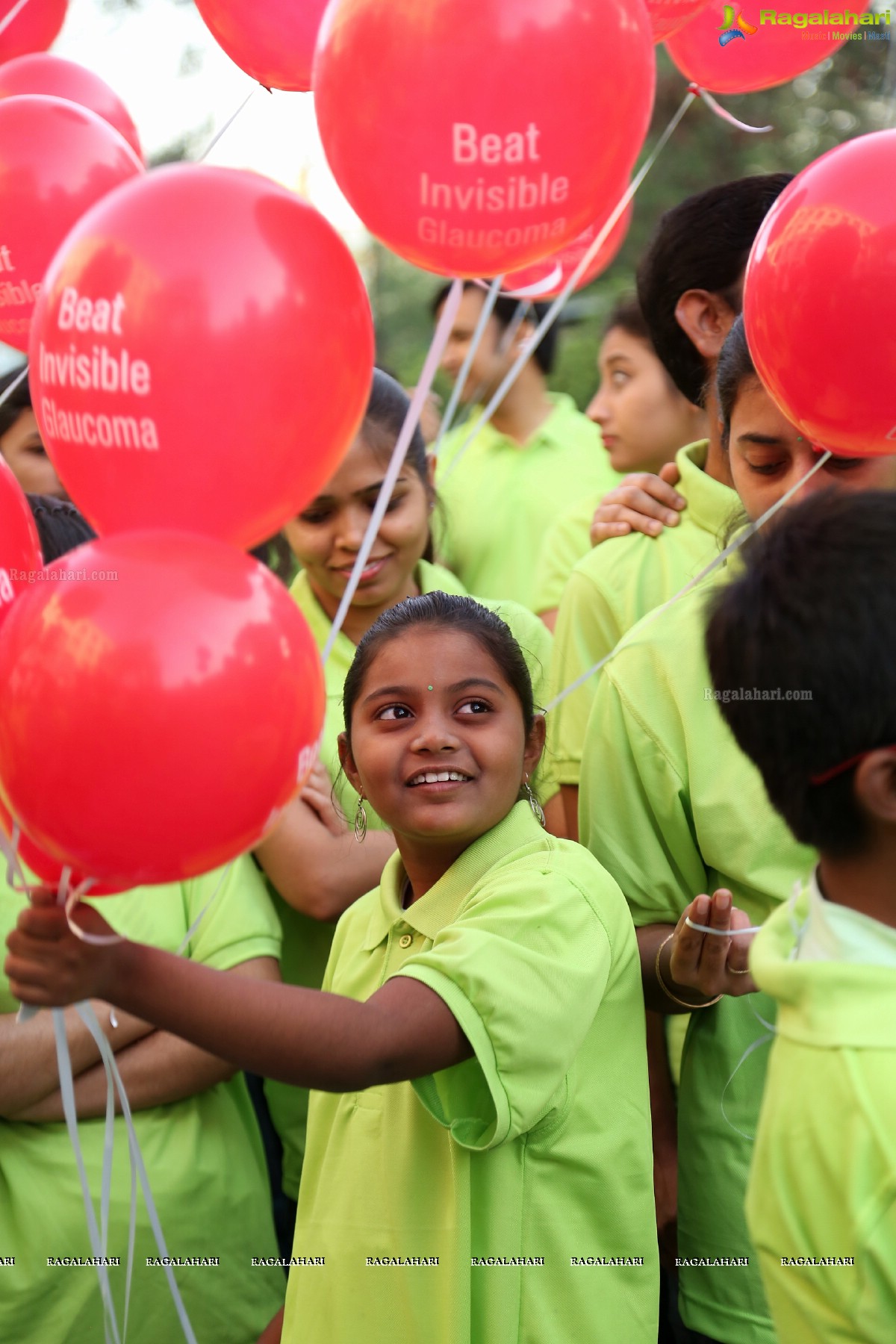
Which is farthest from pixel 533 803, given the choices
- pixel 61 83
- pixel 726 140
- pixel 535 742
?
pixel 726 140

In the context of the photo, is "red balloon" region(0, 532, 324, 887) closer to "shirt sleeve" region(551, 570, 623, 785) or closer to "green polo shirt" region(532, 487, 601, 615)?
"shirt sleeve" region(551, 570, 623, 785)

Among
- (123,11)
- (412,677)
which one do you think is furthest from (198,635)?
(123,11)

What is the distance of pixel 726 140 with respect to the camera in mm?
11539

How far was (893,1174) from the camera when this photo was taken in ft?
3.96

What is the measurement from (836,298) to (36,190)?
1.14m

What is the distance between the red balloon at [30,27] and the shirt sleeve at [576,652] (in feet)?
4.78

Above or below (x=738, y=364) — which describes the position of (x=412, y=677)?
below

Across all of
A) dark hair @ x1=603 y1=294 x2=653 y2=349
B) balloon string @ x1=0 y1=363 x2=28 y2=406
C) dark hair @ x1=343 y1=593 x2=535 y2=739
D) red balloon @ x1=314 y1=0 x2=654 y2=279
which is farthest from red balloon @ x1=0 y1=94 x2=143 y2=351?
dark hair @ x1=603 y1=294 x2=653 y2=349

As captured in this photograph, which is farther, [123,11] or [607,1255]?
[123,11]

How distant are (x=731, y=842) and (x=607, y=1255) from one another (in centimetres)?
57

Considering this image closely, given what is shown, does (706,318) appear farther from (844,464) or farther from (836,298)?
(836,298)

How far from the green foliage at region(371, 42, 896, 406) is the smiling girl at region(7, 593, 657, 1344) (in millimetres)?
6597

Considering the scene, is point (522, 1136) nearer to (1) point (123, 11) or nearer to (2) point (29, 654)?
(2) point (29, 654)

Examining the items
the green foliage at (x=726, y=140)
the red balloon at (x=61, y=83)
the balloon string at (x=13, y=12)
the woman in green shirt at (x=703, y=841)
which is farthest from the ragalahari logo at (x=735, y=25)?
the green foliage at (x=726, y=140)
